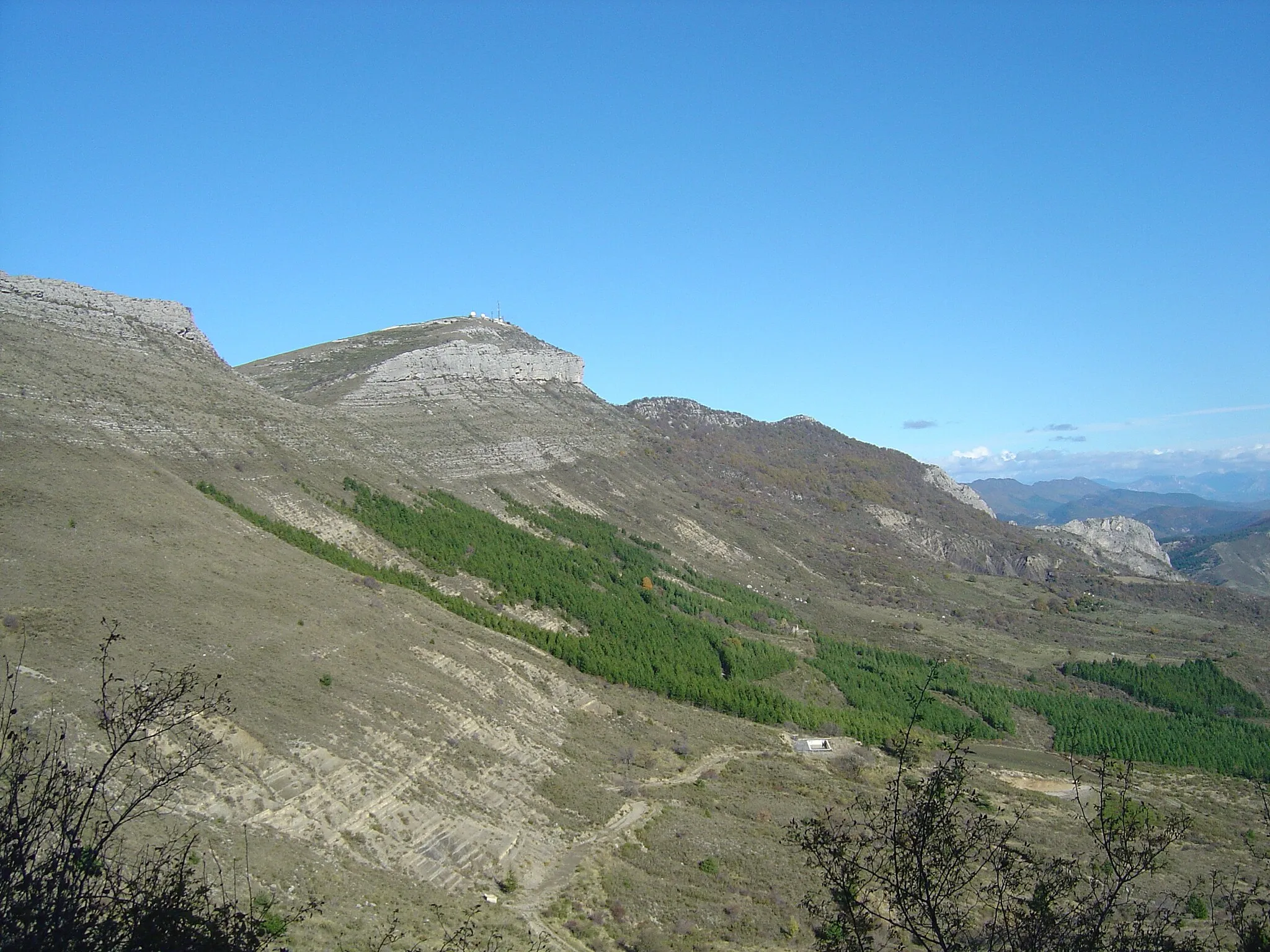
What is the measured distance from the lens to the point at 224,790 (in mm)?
21859

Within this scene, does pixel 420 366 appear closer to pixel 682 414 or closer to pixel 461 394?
pixel 461 394

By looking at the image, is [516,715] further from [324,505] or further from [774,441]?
[774,441]

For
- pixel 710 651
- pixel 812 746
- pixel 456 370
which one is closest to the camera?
pixel 812 746

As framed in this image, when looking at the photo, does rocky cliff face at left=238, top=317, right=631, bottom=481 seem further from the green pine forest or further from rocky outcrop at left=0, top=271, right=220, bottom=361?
rocky outcrop at left=0, top=271, right=220, bottom=361

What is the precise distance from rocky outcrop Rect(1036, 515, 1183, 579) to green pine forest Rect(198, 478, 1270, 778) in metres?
84.1

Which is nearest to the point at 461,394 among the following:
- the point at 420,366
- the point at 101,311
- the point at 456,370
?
the point at 420,366

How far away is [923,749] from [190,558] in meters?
46.6

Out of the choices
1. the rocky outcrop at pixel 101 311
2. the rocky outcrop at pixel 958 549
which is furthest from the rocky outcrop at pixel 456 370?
the rocky outcrop at pixel 958 549

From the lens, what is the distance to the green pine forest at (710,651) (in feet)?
167

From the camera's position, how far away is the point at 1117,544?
172625 mm

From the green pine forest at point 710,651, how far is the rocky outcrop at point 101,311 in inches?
801

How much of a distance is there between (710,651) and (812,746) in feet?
47.3

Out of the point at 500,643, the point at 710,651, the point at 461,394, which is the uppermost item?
the point at 461,394

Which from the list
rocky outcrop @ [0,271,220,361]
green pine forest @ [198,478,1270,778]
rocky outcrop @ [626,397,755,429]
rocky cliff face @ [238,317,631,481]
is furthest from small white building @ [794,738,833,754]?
rocky outcrop @ [626,397,755,429]
